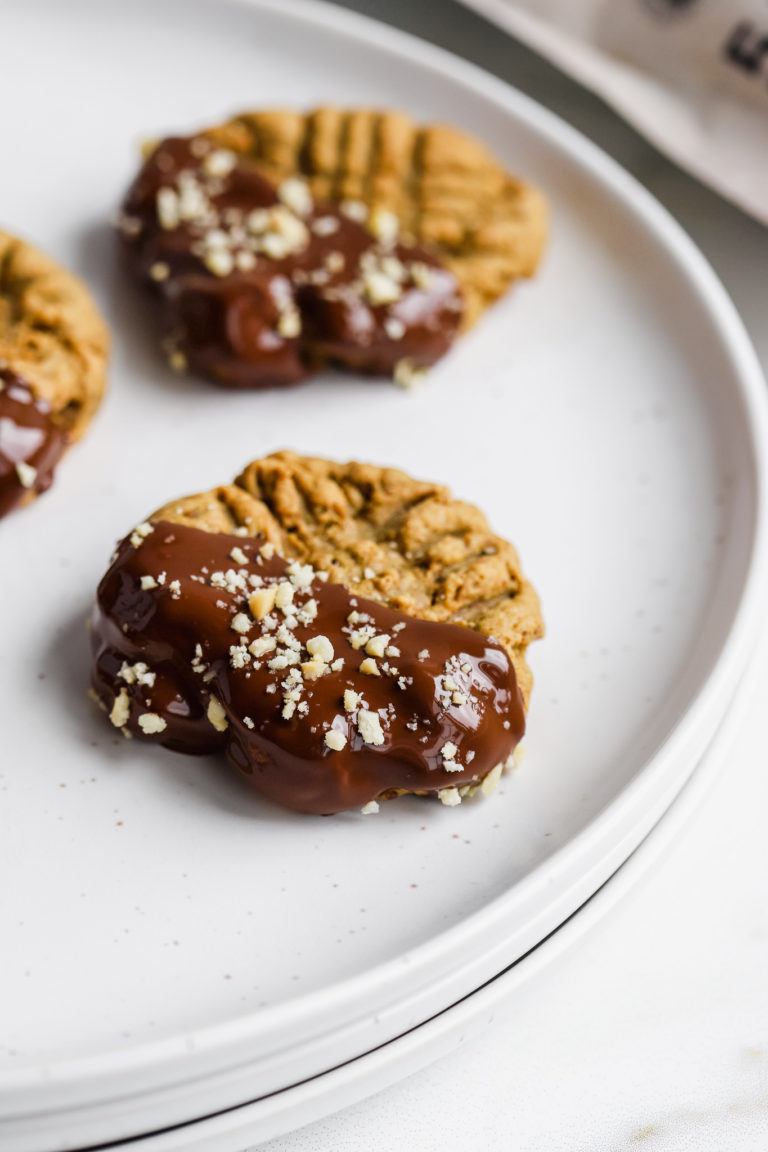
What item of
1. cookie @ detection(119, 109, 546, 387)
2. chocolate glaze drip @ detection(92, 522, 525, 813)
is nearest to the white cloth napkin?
cookie @ detection(119, 109, 546, 387)

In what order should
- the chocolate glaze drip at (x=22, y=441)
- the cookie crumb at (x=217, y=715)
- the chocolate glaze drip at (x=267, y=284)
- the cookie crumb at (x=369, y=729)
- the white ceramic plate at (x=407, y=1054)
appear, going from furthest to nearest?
the chocolate glaze drip at (x=267, y=284)
the chocolate glaze drip at (x=22, y=441)
the cookie crumb at (x=217, y=715)
the cookie crumb at (x=369, y=729)
the white ceramic plate at (x=407, y=1054)

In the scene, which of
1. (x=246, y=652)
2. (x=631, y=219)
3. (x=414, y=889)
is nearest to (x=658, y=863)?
(x=414, y=889)

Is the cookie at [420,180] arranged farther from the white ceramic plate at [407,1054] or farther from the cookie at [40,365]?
the white ceramic plate at [407,1054]

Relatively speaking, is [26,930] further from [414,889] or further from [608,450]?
[608,450]

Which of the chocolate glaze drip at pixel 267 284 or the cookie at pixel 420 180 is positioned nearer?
the chocolate glaze drip at pixel 267 284

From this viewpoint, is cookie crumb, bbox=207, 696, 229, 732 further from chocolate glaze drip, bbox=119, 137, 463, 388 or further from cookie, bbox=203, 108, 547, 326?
cookie, bbox=203, 108, 547, 326

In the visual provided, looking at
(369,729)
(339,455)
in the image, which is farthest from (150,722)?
(339,455)

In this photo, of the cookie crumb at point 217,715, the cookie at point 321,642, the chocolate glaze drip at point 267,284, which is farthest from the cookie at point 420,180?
Result: the cookie crumb at point 217,715

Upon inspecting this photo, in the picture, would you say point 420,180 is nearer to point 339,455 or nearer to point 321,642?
point 339,455
